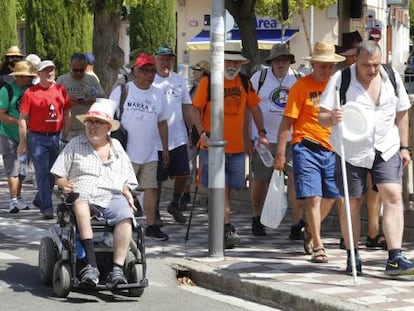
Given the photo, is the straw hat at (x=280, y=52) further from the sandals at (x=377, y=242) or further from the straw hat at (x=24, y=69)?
the straw hat at (x=24, y=69)

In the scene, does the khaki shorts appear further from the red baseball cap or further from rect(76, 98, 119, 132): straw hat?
rect(76, 98, 119, 132): straw hat

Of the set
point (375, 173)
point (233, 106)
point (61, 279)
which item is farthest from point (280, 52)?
point (61, 279)

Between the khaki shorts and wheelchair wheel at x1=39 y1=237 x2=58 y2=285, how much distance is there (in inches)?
85.8

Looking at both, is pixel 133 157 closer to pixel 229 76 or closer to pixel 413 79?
pixel 229 76

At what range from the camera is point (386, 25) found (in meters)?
18.8

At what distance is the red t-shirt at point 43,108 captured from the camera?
12.4m

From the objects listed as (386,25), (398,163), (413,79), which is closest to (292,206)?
(398,163)

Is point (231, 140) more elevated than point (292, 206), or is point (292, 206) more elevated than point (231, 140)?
point (231, 140)

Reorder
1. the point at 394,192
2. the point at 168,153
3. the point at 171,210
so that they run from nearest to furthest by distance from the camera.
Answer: the point at 394,192, the point at 168,153, the point at 171,210

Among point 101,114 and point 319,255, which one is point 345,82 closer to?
point 319,255

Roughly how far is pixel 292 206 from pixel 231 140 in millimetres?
1109

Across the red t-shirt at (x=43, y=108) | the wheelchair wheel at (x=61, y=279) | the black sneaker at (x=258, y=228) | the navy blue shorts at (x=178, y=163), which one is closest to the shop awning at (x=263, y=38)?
the red t-shirt at (x=43, y=108)

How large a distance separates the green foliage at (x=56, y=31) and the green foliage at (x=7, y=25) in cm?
603

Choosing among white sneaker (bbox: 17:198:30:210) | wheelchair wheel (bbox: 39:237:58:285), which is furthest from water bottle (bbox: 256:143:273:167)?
white sneaker (bbox: 17:198:30:210)
